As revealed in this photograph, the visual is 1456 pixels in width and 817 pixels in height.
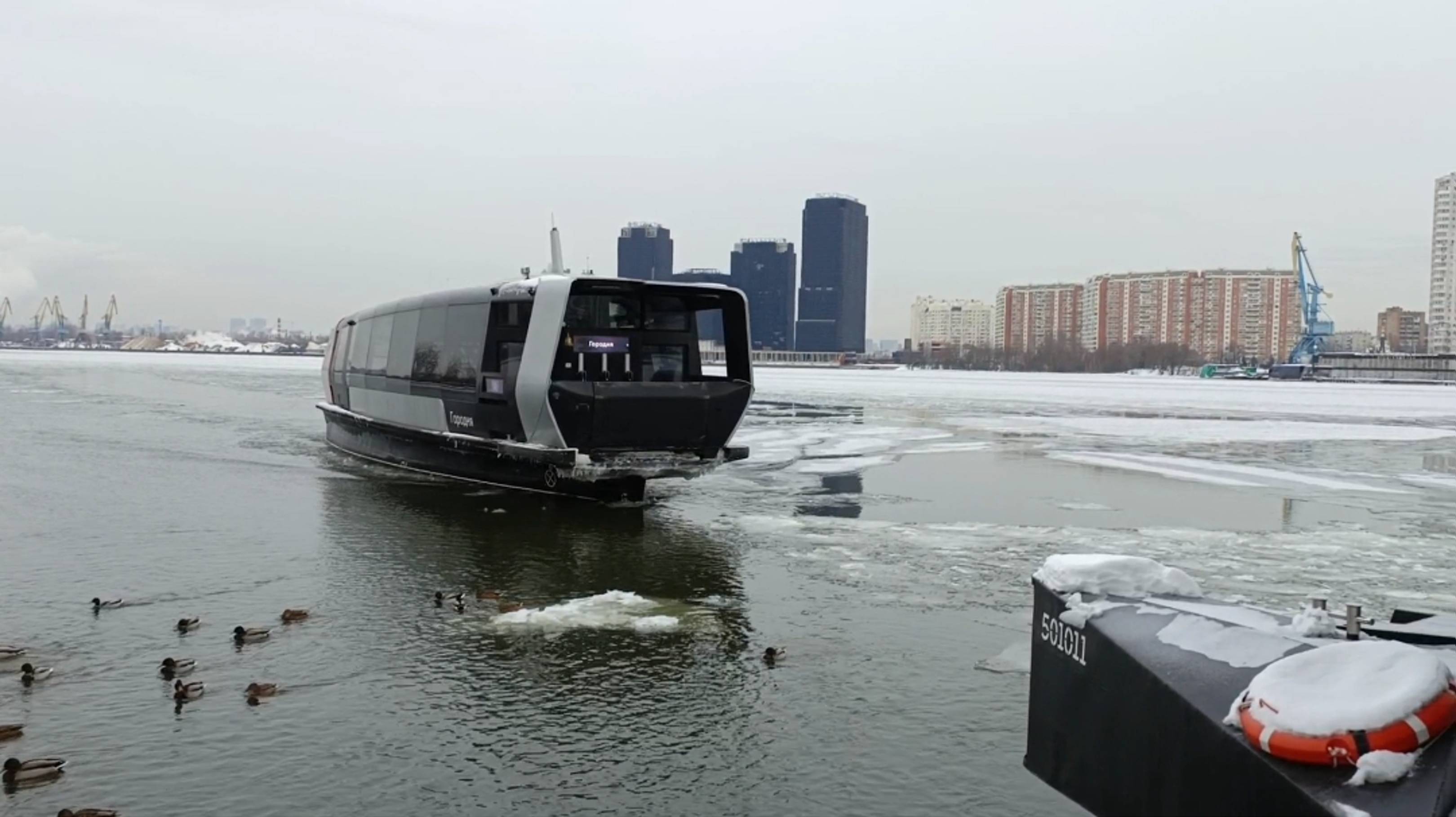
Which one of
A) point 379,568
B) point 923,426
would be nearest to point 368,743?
point 379,568

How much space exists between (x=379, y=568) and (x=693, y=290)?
6.17m

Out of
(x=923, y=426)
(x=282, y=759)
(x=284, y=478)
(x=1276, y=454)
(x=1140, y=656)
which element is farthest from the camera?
(x=923, y=426)

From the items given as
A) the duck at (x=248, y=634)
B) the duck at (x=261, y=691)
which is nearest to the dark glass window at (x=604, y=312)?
the duck at (x=248, y=634)

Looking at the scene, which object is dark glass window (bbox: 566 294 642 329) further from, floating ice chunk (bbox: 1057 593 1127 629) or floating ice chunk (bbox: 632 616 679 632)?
floating ice chunk (bbox: 1057 593 1127 629)

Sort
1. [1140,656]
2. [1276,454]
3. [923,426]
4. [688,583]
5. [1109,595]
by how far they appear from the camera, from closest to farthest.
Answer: [1140,656]
[1109,595]
[688,583]
[1276,454]
[923,426]

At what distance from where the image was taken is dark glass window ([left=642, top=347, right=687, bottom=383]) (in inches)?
611

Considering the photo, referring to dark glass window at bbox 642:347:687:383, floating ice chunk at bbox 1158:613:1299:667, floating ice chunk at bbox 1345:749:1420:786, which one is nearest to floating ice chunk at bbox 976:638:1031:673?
floating ice chunk at bbox 1158:613:1299:667

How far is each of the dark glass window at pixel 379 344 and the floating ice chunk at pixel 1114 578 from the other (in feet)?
55.3

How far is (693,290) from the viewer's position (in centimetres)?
1573

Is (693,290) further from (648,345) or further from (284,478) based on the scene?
(284,478)

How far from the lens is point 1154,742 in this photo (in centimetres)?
397

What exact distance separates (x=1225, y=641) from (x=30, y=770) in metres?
5.62

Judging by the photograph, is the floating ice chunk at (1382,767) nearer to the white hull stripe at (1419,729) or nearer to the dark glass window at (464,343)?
the white hull stripe at (1419,729)

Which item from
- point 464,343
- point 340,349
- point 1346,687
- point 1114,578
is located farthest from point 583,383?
point 1346,687
